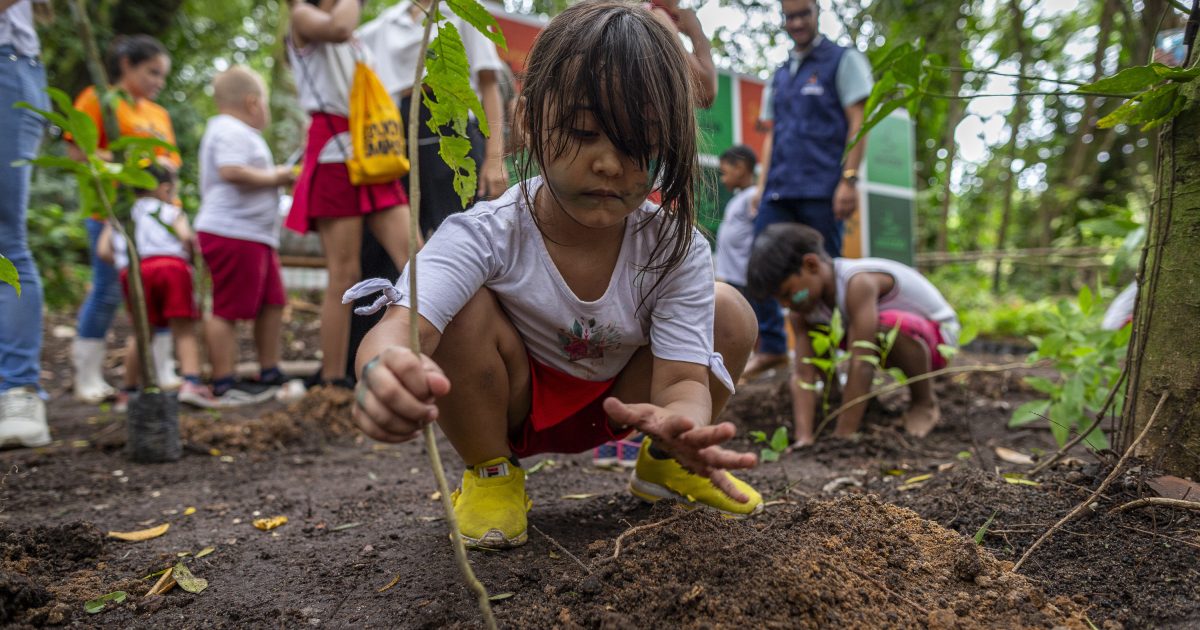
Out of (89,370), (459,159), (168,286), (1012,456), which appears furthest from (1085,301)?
(89,370)

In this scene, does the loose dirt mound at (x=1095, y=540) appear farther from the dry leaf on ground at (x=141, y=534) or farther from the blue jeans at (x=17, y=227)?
the blue jeans at (x=17, y=227)

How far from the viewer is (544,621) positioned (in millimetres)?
1051

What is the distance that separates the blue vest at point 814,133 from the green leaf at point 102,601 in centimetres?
305

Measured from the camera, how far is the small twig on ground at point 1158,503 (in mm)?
1201

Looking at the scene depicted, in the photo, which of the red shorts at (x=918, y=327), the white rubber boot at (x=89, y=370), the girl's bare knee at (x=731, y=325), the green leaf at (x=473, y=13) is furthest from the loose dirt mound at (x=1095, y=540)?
the white rubber boot at (x=89, y=370)

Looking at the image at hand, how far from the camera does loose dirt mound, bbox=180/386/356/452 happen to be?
2.65 metres

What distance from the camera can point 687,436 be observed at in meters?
1.01

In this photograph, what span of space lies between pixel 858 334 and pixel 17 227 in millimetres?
3092

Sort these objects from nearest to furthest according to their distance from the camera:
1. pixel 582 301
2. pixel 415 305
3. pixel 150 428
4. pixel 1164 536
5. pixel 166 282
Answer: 1. pixel 415 305
2. pixel 1164 536
3. pixel 582 301
4. pixel 150 428
5. pixel 166 282

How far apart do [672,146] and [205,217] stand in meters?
3.07

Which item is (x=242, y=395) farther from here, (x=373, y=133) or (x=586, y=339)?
(x=586, y=339)

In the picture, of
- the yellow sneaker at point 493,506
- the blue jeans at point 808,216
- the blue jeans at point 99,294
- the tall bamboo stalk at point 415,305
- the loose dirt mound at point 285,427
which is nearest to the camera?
the tall bamboo stalk at point 415,305

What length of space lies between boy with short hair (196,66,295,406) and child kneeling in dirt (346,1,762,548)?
2432mm

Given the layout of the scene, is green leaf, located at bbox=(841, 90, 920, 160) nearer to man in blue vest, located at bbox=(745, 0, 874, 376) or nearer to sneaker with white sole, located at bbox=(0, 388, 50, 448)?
man in blue vest, located at bbox=(745, 0, 874, 376)
